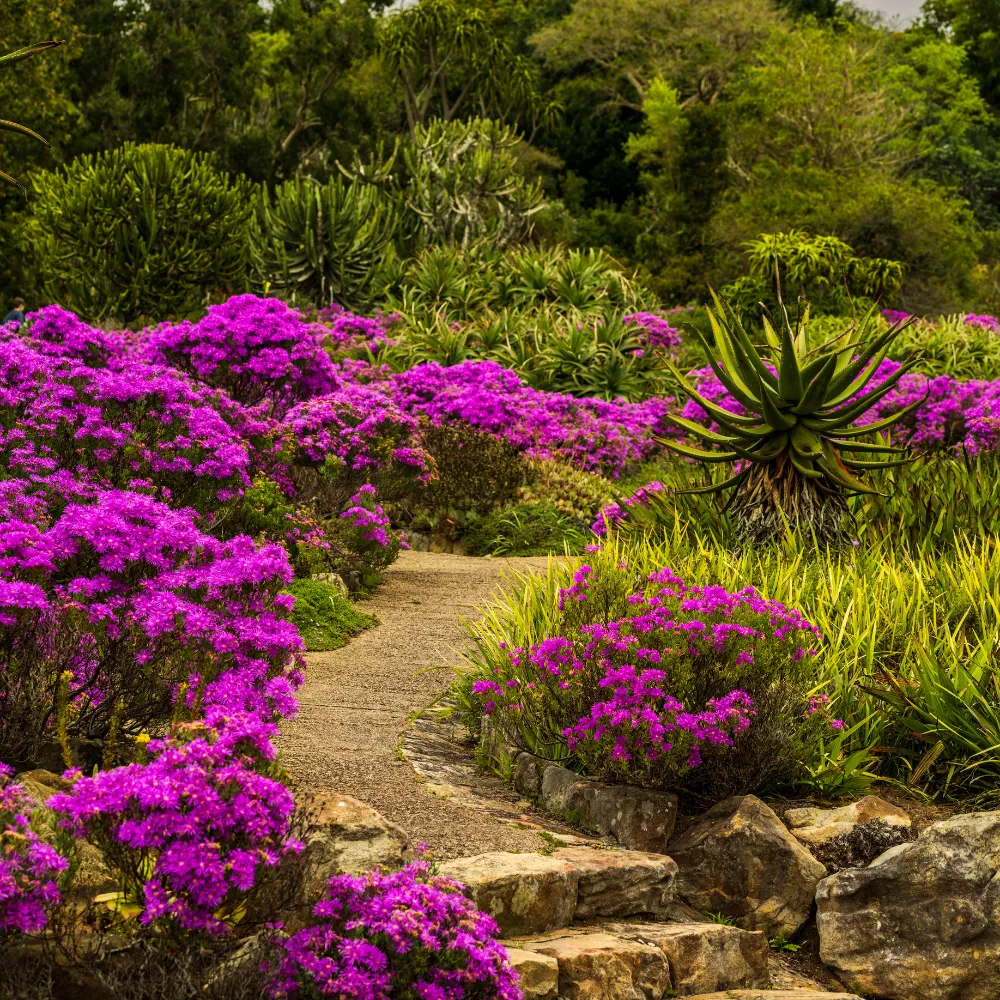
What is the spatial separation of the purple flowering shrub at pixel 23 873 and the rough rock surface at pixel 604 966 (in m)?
1.66

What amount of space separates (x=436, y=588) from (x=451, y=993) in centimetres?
618

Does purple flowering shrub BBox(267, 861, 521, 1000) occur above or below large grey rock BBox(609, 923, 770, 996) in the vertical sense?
above

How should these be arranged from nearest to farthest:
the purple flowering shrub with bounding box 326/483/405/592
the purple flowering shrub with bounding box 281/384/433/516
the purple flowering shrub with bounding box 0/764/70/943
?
the purple flowering shrub with bounding box 0/764/70/943 → the purple flowering shrub with bounding box 326/483/405/592 → the purple flowering shrub with bounding box 281/384/433/516

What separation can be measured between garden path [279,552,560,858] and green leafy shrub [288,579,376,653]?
0.11m

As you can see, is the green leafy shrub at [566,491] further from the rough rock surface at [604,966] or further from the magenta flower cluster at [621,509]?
the rough rock surface at [604,966]

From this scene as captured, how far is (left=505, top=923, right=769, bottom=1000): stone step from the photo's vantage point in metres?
3.91

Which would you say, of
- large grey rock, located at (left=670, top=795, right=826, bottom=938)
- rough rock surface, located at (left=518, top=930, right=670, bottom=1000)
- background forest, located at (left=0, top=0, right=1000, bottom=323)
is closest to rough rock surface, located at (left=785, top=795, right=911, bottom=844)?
large grey rock, located at (left=670, top=795, right=826, bottom=938)

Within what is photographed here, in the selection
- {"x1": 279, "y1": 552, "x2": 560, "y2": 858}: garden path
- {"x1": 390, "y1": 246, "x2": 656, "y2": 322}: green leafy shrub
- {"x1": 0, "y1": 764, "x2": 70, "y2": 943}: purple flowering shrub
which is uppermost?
{"x1": 390, "y1": 246, "x2": 656, "y2": 322}: green leafy shrub

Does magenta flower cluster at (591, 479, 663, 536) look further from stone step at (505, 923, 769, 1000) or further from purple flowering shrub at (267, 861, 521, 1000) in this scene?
purple flowering shrub at (267, 861, 521, 1000)

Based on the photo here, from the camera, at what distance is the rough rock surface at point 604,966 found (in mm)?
3941

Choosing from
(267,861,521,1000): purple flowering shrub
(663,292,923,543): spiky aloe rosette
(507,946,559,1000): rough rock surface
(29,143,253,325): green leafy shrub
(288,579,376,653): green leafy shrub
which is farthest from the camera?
(29,143,253,325): green leafy shrub

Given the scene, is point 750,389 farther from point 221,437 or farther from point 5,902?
point 5,902

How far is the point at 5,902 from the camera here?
2.88 metres

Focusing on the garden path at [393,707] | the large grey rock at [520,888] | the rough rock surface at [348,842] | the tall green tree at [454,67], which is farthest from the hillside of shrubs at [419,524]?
the tall green tree at [454,67]
